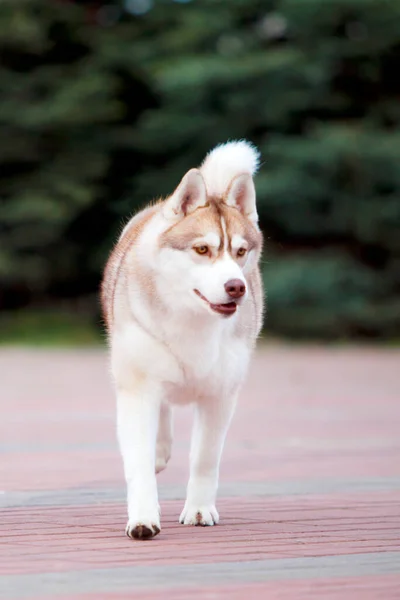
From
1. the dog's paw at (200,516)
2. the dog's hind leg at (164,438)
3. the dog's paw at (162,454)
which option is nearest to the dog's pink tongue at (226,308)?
the dog's paw at (200,516)

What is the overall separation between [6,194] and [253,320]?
22.6 m

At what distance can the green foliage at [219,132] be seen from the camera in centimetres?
2486

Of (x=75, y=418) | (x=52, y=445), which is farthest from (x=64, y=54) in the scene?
(x=52, y=445)

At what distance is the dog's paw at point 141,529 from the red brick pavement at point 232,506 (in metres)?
0.04

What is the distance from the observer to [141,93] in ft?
98.1

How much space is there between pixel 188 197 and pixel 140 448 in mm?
1106

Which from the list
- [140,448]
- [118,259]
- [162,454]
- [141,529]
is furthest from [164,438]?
[141,529]

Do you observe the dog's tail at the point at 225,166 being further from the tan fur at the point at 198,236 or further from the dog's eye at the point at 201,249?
the dog's eye at the point at 201,249

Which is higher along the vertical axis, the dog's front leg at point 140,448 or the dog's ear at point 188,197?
the dog's ear at point 188,197

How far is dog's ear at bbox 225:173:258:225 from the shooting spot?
5.54m

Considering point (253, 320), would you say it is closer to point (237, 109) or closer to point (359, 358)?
point (359, 358)

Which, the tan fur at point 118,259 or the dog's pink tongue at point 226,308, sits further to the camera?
the tan fur at point 118,259

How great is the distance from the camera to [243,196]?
5578 mm

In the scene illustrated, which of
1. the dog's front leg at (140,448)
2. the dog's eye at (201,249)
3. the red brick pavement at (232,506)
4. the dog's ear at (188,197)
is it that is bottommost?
the red brick pavement at (232,506)
